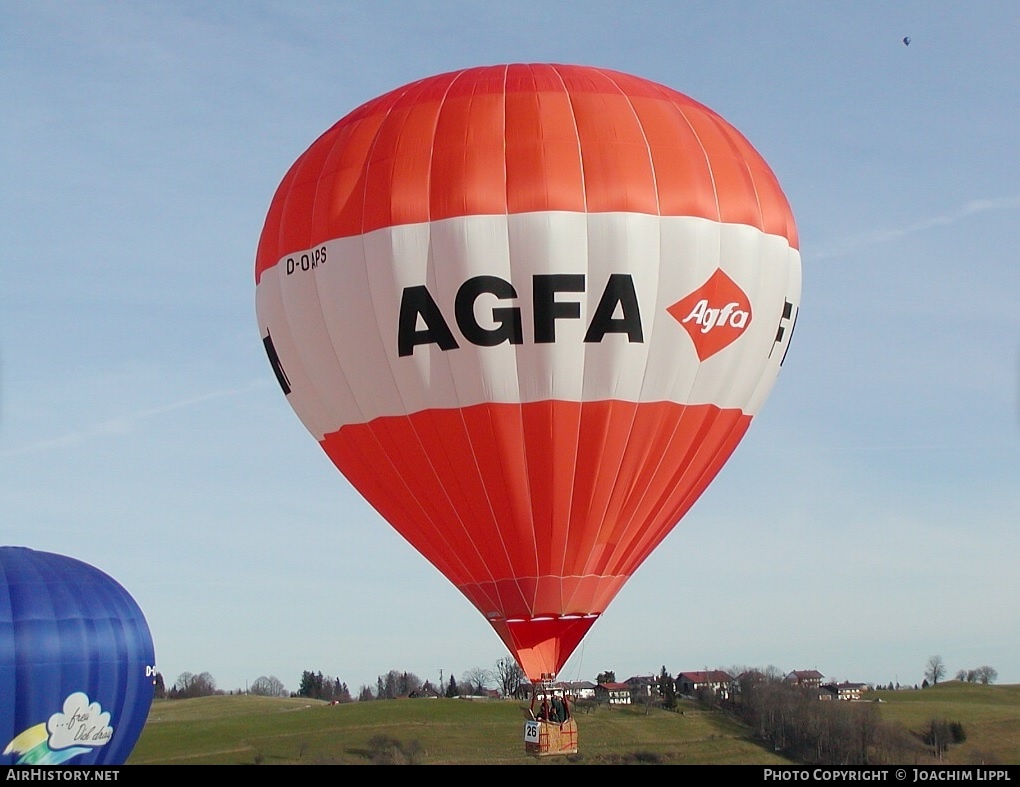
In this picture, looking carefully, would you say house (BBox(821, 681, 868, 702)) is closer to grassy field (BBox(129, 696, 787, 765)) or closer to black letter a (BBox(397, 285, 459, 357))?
grassy field (BBox(129, 696, 787, 765))

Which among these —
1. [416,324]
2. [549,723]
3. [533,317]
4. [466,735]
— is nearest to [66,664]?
[549,723]

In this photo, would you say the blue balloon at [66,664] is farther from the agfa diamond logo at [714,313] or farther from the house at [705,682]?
the house at [705,682]

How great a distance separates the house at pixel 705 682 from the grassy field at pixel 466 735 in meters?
3.53

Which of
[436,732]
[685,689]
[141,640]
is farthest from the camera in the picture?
[685,689]

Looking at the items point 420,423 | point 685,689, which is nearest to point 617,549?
point 420,423

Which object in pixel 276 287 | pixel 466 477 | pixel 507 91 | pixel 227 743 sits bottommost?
pixel 227 743

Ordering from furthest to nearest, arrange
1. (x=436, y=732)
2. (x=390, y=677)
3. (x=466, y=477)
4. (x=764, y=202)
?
(x=390, y=677) < (x=436, y=732) < (x=764, y=202) < (x=466, y=477)

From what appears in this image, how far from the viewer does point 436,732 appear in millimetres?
49062

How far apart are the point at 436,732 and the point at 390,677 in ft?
85.0

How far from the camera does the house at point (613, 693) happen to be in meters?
57.6

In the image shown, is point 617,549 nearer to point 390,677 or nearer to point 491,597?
point 491,597

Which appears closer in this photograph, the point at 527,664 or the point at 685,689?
the point at 527,664

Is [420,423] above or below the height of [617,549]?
above

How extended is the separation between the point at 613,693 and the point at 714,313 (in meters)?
44.3
